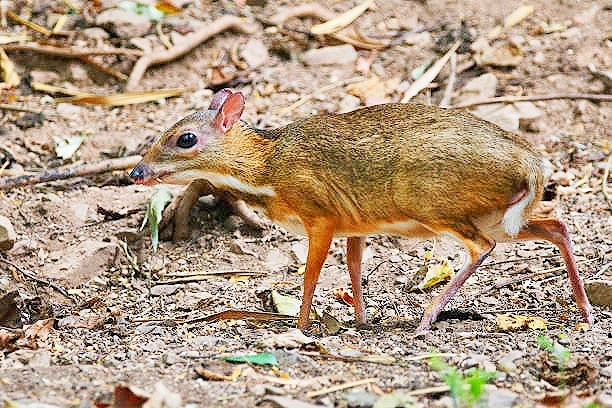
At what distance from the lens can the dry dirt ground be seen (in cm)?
425

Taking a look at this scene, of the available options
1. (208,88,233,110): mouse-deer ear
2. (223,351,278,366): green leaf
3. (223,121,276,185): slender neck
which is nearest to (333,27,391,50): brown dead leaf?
(208,88,233,110): mouse-deer ear

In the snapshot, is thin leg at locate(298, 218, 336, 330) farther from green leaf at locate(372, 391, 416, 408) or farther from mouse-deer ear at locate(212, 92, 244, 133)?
green leaf at locate(372, 391, 416, 408)

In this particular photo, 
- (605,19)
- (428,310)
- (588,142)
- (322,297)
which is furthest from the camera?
(605,19)

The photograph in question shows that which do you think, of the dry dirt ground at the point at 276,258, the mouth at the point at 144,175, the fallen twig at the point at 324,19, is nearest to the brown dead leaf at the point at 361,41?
the fallen twig at the point at 324,19

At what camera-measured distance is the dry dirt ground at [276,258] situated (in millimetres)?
4250

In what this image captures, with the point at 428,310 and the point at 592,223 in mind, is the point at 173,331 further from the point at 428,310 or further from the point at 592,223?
the point at 592,223

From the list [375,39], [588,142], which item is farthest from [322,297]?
[375,39]

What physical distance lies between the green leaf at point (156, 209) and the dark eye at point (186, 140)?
1388 millimetres

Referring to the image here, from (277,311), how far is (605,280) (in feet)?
6.03

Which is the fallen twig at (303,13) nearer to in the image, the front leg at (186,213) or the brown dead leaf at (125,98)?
the brown dead leaf at (125,98)

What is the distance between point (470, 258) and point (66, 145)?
4.14m

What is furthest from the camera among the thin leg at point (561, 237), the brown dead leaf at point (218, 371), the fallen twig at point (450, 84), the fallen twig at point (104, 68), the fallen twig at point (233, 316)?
the fallen twig at point (104, 68)

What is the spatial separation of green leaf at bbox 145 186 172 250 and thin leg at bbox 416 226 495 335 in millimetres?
2285

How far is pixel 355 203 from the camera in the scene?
17.4 feet
